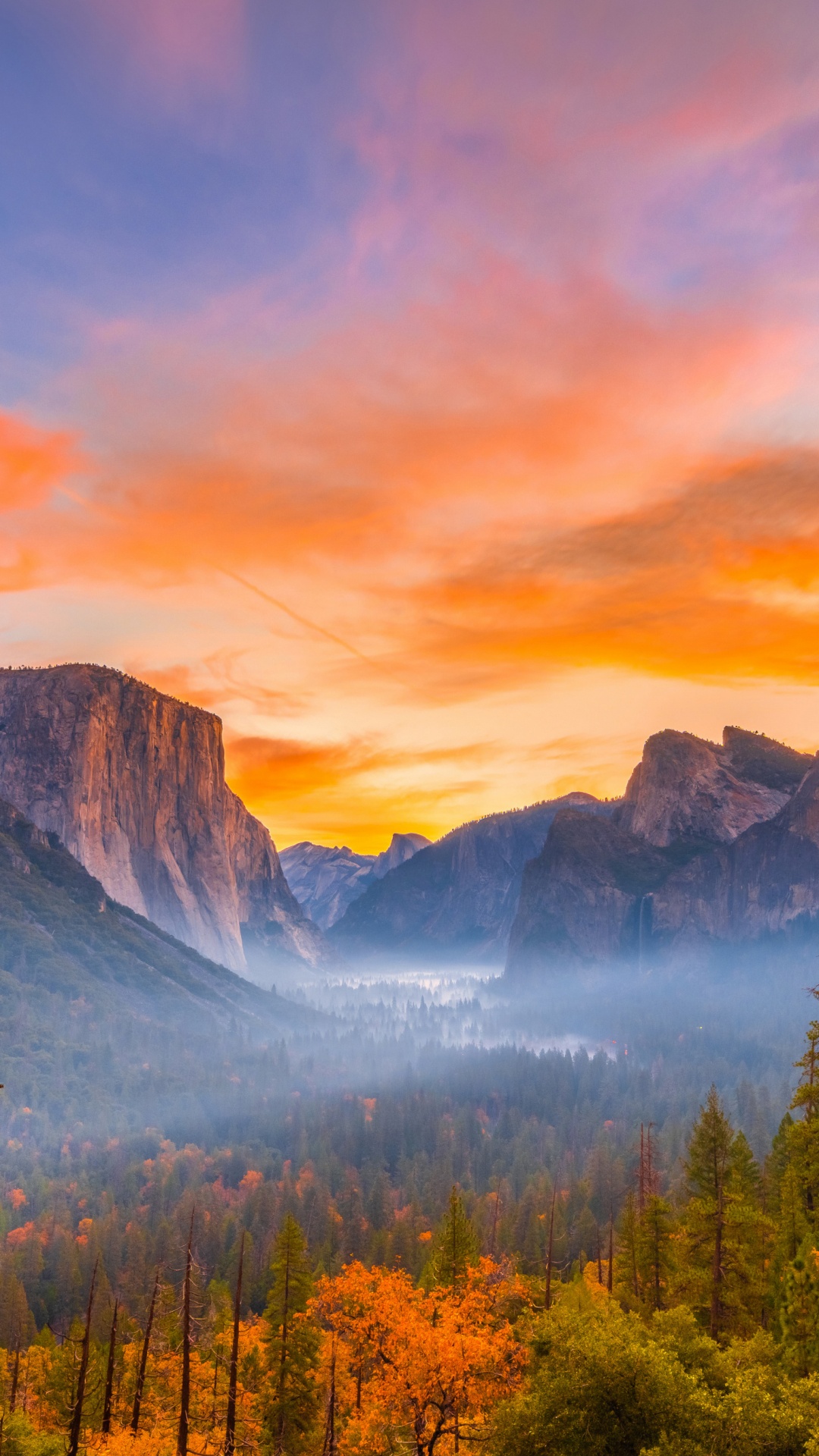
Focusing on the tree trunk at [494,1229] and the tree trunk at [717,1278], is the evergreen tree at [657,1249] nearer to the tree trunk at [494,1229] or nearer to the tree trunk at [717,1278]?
the tree trunk at [717,1278]

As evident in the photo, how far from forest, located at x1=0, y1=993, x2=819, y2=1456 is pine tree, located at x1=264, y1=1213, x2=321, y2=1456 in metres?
0.14

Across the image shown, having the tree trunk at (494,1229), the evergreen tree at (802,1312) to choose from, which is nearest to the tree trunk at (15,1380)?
the tree trunk at (494,1229)

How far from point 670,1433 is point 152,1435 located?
36330mm

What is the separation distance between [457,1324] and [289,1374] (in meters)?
21.6

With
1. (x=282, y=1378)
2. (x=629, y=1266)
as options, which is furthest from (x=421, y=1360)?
(x=629, y=1266)

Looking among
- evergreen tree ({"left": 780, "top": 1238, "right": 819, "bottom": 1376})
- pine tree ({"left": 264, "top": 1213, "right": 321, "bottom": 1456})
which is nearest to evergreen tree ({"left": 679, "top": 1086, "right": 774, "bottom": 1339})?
evergreen tree ({"left": 780, "top": 1238, "right": 819, "bottom": 1376})

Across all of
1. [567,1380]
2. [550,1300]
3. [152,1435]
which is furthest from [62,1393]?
[567,1380]

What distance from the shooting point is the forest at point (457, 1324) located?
32000mm

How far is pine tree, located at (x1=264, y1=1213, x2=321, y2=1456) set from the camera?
55.5 meters

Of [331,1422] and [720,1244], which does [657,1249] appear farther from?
[331,1422]

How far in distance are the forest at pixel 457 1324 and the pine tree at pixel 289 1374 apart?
142 millimetres

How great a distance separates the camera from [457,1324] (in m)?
41.0

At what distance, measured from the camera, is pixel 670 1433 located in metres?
30.2

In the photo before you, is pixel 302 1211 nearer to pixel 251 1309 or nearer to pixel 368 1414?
pixel 251 1309
